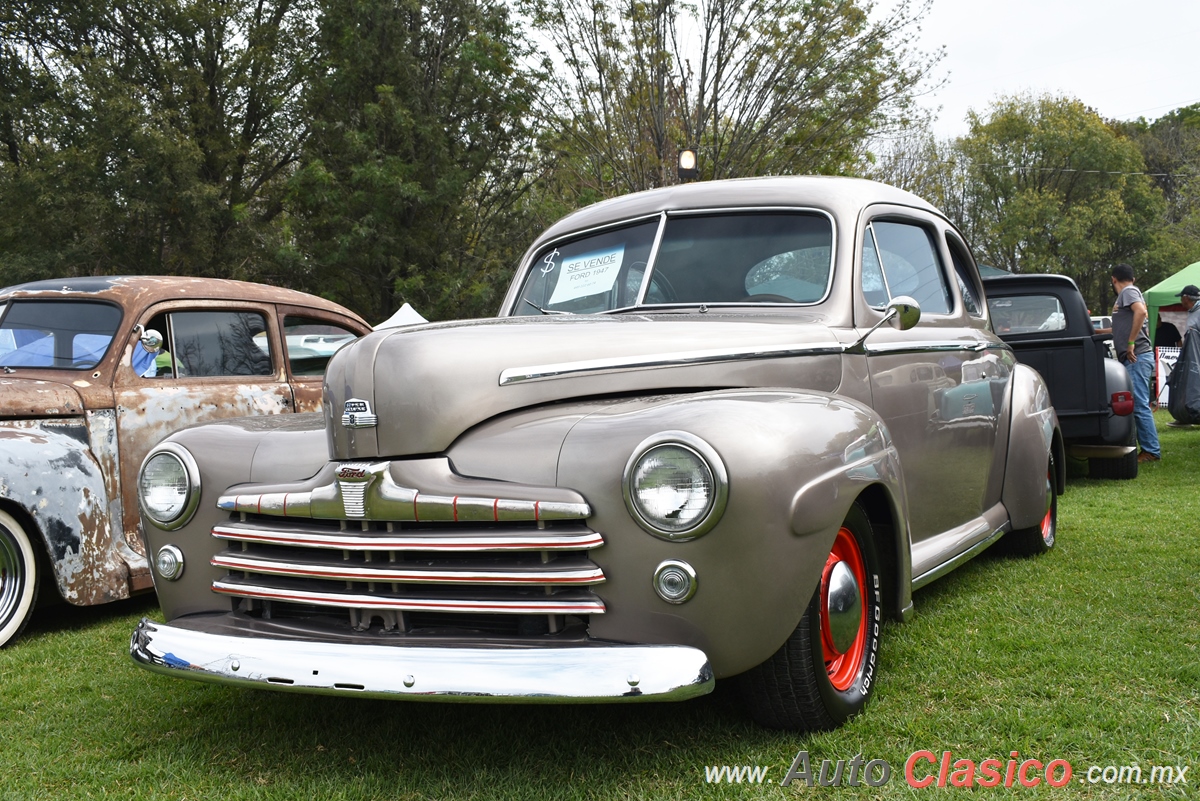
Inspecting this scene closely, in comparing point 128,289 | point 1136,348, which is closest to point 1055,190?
point 1136,348

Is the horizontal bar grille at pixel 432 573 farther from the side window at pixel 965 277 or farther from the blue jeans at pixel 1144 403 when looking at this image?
the blue jeans at pixel 1144 403

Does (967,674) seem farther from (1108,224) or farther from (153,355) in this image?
(1108,224)

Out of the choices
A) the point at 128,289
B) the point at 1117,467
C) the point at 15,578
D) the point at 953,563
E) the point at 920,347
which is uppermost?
the point at 128,289

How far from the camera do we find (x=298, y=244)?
784 inches

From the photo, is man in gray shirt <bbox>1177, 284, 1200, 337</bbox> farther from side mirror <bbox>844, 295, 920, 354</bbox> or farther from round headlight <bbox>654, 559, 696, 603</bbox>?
round headlight <bbox>654, 559, 696, 603</bbox>

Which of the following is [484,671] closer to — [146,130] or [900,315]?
[900,315]

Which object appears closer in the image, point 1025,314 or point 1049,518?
point 1049,518

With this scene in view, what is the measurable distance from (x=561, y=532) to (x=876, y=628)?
1.22m

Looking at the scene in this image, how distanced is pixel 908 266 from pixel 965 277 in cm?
85

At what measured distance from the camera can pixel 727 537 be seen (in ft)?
7.38

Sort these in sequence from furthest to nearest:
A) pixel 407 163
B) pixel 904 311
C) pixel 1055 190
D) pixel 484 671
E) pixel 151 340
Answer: pixel 1055 190 < pixel 407 163 < pixel 151 340 < pixel 904 311 < pixel 484 671

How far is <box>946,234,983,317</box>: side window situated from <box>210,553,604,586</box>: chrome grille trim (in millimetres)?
3008

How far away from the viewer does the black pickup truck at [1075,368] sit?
748 centimetres

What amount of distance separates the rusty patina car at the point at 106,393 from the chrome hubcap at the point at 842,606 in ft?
10.9
